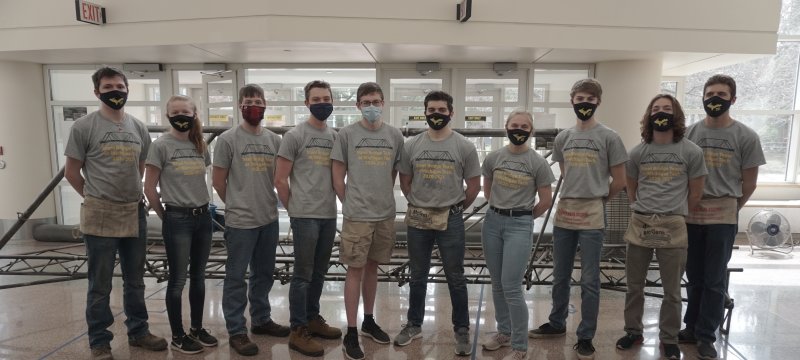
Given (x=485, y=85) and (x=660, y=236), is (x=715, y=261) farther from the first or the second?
(x=485, y=85)

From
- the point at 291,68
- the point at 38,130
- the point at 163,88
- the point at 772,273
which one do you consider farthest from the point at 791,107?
the point at 38,130

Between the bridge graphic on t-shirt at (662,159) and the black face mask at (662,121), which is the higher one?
the black face mask at (662,121)

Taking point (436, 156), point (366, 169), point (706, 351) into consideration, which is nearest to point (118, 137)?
point (366, 169)

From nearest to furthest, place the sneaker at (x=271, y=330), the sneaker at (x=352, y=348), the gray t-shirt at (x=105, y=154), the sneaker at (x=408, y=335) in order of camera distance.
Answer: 1. the gray t-shirt at (x=105, y=154)
2. the sneaker at (x=352, y=348)
3. the sneaker at (x=408, y=335)
4. the sneaker at (x=271, y=330)

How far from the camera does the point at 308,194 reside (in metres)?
2.78

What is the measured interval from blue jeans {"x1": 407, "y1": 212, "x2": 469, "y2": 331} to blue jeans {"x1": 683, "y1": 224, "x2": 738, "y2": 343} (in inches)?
59.2

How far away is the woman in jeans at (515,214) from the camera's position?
2.63 metres

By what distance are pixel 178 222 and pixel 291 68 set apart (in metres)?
4.65

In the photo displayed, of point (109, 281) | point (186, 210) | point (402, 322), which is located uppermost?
point (186, 210)

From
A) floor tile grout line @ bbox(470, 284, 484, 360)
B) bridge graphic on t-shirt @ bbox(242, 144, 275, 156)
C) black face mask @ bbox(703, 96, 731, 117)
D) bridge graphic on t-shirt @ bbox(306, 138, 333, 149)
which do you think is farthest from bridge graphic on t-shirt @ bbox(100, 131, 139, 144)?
black face mask @ bbox(703, 96, 731, 117)

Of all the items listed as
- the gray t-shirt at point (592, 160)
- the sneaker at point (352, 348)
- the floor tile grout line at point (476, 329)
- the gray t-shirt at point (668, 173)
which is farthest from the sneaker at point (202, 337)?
the gray t-shirt at point (668, 173)

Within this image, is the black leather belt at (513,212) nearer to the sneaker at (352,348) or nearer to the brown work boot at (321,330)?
the sneaker at (352,348)

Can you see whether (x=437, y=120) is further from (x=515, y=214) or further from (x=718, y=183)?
(x=718, y=183)

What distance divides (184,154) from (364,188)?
1.12 metres
